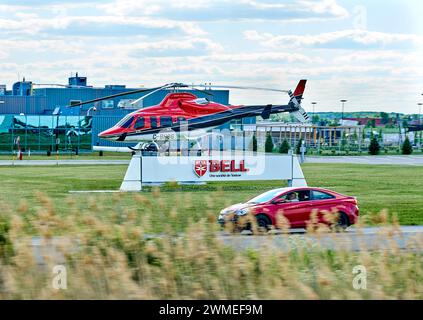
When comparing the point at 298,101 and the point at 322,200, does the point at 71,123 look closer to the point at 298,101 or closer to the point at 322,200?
the point at 298,101

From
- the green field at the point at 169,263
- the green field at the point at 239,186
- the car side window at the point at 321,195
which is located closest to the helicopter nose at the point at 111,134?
the green field at the point at 239,186

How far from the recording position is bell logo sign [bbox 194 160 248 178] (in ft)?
106

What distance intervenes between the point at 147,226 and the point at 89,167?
1599 inches

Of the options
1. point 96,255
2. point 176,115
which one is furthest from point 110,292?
point 176,115

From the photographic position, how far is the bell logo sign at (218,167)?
32219mm

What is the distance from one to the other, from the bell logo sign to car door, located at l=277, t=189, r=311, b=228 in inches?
449

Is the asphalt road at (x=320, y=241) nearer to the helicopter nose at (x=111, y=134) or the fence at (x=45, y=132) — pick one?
the helicopter nose at (x=111, y=134)

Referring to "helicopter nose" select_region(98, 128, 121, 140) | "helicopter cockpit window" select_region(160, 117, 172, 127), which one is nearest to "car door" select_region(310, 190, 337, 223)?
"helicopter cockpit window" select_region(160, 117, 172, 127)

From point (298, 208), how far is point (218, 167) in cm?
1224

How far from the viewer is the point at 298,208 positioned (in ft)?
67.5

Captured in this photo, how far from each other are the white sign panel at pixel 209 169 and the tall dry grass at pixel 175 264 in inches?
808

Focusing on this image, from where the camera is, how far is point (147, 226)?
10.6 m

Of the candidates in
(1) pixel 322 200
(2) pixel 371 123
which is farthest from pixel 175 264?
(2) pixel 371 123

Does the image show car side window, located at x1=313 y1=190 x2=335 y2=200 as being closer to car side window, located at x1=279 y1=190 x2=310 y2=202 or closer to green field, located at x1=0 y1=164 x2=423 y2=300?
car side window, located at x1=279 y1=190 x2=310 y2=202
